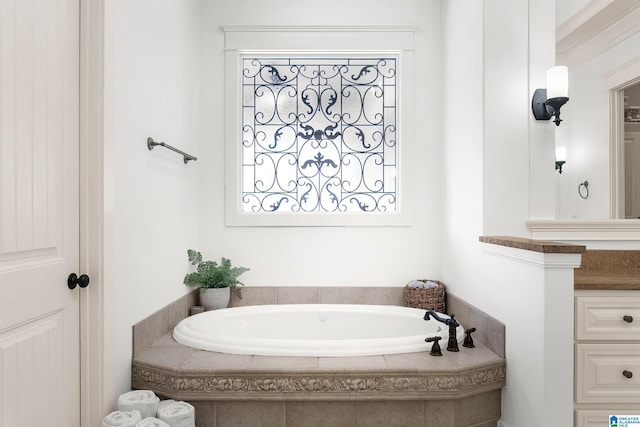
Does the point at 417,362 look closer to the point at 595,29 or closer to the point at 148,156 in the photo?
the point at 148,156

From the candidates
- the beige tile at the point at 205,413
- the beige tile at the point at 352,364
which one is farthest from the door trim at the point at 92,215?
the beige tile at the point at 352,364

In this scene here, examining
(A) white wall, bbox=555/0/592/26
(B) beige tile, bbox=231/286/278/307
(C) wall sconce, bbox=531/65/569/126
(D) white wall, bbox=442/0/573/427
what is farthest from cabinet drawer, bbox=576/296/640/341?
(B) beige tile, bbox=231/286/278/307

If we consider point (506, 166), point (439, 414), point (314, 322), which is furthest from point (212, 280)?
point (506, 166)

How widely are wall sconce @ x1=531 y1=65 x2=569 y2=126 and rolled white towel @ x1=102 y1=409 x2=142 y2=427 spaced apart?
2272mm

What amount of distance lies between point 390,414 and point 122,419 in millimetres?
1054

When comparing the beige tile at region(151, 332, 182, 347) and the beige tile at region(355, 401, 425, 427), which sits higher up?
the beige tile at region(151, 332, 182, 347)

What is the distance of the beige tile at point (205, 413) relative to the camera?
1728 mm

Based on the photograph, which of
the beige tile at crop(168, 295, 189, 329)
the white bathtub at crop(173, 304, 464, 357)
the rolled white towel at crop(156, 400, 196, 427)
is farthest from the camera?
the white bathtub at crop(173, 304, 464, 357)

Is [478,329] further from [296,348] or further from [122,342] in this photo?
[122,342]

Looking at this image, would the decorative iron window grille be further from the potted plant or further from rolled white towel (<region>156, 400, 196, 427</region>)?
rolled white towel (<region>156, 400, 196, 427</region>)

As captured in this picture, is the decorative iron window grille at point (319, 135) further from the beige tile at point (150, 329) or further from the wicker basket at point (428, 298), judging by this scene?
the beige tile at point (150, 329)

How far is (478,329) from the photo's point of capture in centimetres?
218

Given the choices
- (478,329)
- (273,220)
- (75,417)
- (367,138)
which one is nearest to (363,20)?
(367,138)

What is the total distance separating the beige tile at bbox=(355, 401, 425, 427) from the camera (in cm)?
174
